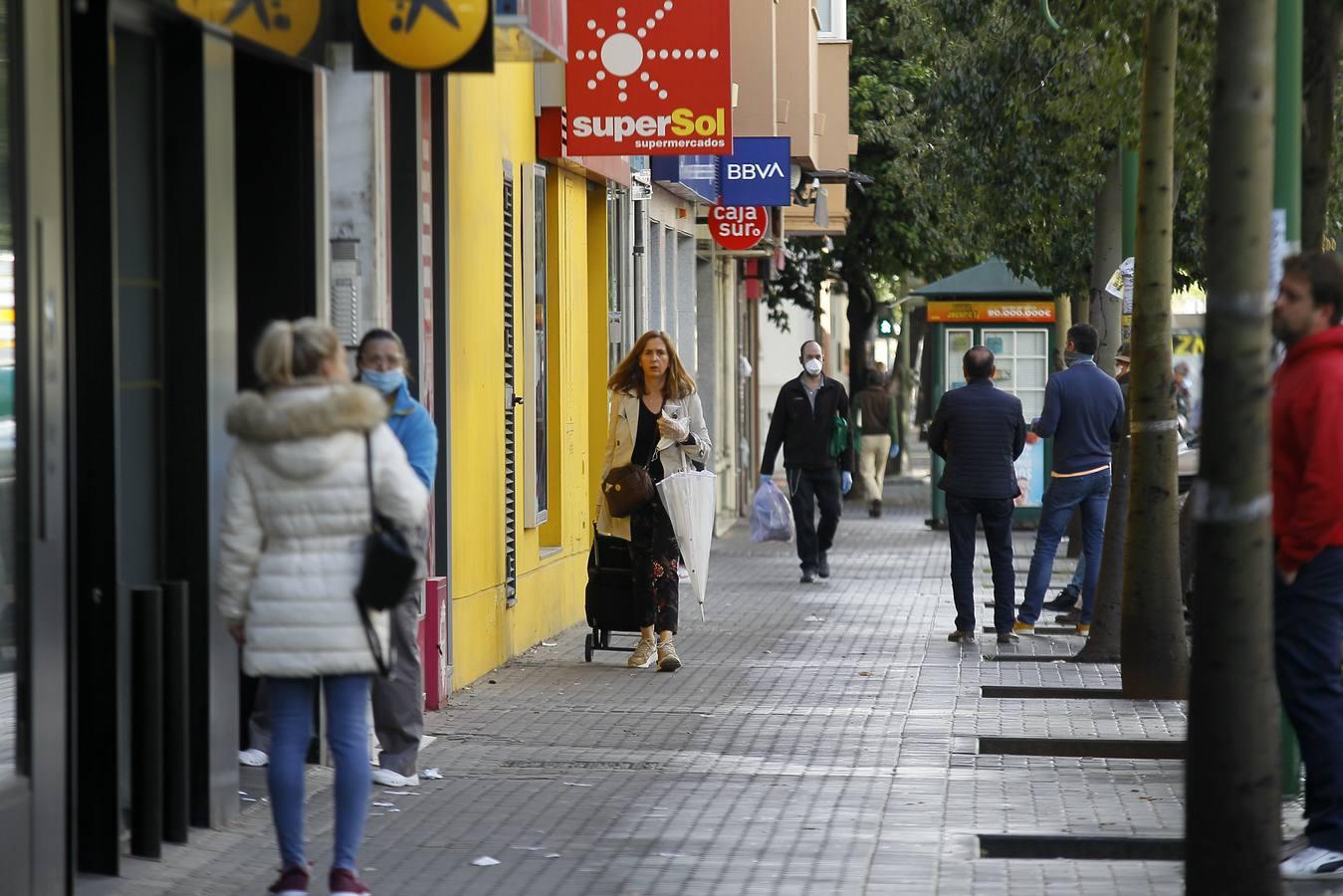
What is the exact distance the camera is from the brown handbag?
41.4 feet

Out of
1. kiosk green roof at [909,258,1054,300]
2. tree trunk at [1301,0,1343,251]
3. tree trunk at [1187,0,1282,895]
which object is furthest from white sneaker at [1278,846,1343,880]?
kiosk green roof at [909,258,1054,300]

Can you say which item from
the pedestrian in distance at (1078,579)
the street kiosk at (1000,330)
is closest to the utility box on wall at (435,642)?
the pedestrian in distance at (1078,579)

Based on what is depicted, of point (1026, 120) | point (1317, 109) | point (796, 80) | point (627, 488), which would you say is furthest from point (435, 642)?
point (796, 80)

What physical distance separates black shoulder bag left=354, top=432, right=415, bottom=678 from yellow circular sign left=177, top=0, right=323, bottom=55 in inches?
89.0

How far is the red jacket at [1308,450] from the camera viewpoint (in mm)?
6766

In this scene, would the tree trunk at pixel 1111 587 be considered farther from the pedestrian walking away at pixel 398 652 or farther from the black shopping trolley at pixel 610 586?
the pedestrian walking away at pixel 398 652

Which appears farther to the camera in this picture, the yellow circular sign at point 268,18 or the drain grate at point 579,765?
the drain grate at point 579,765

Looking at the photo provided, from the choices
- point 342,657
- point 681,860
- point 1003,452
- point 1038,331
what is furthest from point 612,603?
point 1038,331

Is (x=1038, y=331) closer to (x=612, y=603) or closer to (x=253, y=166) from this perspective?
(x=612, y=603)

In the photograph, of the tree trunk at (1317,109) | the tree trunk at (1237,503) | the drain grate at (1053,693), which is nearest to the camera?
the tree trunk at (1237,503)

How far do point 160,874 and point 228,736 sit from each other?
94 centimetres

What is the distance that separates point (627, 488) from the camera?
12641mm

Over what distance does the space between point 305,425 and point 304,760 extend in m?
1.00

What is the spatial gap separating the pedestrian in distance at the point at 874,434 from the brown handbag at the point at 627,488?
18.2 meters
